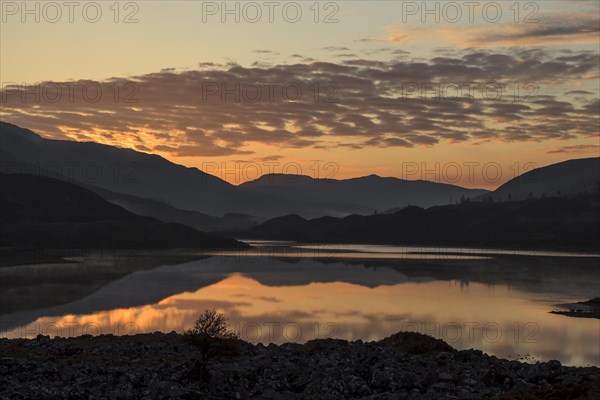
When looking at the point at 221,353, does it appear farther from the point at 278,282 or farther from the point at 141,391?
the point at 278,282

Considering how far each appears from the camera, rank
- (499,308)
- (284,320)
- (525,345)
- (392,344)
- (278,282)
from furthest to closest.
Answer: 1. (278,282)
2. (499,308)
3. (284,320)
4. (525,345)
5. (392,344)

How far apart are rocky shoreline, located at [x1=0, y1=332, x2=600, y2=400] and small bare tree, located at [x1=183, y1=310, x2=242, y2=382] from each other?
335 mm

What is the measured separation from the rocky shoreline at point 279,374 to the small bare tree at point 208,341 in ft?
Result: 1.10

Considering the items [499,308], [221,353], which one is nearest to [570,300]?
[499,308]

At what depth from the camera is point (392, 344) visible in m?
42.6

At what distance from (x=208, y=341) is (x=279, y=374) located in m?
4.16

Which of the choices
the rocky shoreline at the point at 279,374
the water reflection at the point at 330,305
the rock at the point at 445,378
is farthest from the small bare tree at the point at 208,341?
the water reflection at the point at 330,305

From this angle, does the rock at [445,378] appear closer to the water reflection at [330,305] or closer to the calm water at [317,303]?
the calm water at [317,303]

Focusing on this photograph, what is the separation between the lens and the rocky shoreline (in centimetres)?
2855

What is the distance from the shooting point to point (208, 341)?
3475 centimetres

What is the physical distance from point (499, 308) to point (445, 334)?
22.5m

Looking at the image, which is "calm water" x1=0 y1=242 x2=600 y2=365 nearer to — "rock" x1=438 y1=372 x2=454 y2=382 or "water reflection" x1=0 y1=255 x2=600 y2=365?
"water reflection" x1=0 y1=255 x2=600 y2=365

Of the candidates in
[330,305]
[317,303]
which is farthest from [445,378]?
[317,303]

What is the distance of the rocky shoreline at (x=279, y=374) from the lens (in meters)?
28.5
